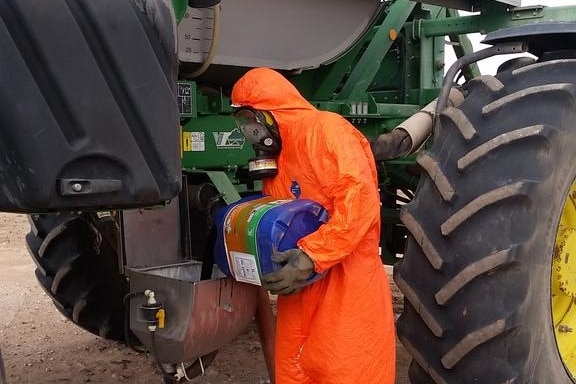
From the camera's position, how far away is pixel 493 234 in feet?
8.37

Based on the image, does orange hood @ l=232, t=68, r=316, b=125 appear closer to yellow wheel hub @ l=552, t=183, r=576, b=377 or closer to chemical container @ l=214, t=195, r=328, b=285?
chemical container @ l=214, t=195, r=328, b=285

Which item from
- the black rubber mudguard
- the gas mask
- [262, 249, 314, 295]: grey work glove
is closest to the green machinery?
the black rubber mudguard

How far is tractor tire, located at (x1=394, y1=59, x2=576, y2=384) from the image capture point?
Answer: 255 cm

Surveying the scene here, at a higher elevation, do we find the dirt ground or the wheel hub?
the wheel hub

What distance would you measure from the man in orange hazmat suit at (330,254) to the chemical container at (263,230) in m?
0.05

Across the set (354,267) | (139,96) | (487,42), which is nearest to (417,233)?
(354,267)

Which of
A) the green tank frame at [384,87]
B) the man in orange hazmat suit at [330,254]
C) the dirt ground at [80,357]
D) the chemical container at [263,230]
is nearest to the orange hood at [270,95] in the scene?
the man in orange hazmat suit at [330,254]

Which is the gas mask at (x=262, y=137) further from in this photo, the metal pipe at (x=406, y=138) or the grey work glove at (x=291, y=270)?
the metal pipe at (x=406, y=138)

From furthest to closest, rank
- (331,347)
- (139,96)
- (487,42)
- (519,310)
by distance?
1. (487,42)
2. (331,347)
3. (519,310)
4. (139,96)

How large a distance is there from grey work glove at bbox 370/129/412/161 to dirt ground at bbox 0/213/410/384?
1404 mm

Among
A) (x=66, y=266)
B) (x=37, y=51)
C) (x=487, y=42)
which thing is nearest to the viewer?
(x=37, y=51)

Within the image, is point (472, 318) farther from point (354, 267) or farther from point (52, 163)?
point (52, 163)

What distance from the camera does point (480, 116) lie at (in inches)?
108

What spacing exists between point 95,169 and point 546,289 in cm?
167
